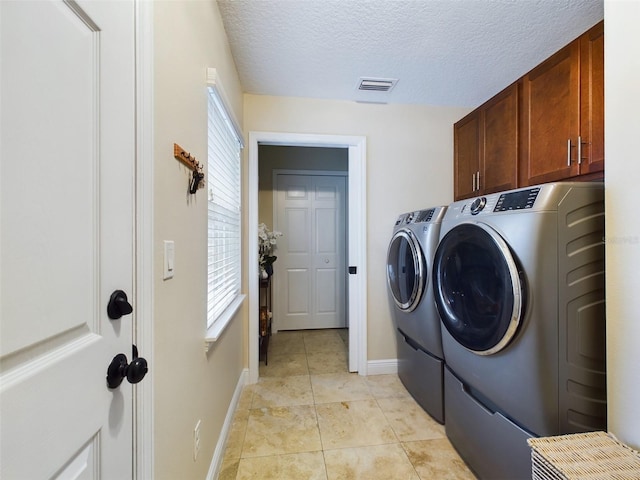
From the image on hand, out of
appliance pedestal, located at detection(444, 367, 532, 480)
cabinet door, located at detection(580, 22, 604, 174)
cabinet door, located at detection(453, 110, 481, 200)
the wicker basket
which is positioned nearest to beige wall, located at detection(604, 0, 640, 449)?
the wicker basket

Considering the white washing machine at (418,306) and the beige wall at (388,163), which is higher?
the beige wall at (388,163)

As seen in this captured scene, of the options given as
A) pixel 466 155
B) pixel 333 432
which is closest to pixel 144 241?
pixel 333 432

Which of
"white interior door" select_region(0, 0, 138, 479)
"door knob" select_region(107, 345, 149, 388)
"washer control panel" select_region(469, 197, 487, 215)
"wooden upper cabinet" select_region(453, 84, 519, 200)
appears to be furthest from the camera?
"wooden upper cabinet" select_region(453, 84, 519, 200)

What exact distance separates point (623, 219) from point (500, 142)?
4.02 ft

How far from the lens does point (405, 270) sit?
1.93m

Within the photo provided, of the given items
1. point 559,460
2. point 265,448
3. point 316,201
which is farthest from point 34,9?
point 316,201

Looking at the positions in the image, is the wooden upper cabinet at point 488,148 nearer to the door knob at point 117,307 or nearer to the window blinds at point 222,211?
the window blinds at point 222,211

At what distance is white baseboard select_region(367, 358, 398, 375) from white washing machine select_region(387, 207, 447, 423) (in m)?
0.16

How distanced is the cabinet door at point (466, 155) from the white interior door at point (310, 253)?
4.78ft

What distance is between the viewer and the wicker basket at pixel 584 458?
29.3 inches

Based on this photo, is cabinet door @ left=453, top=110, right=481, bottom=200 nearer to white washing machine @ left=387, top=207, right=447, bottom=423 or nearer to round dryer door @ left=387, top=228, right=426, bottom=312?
white washing machine @ left=387, top=207, right=447, bottom=423

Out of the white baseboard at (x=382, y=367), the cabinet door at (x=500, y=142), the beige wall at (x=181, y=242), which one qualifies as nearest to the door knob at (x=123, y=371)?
the beige wall at (x=181, y=242)

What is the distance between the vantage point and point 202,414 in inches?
46.1

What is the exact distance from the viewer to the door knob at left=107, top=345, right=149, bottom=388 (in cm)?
59
